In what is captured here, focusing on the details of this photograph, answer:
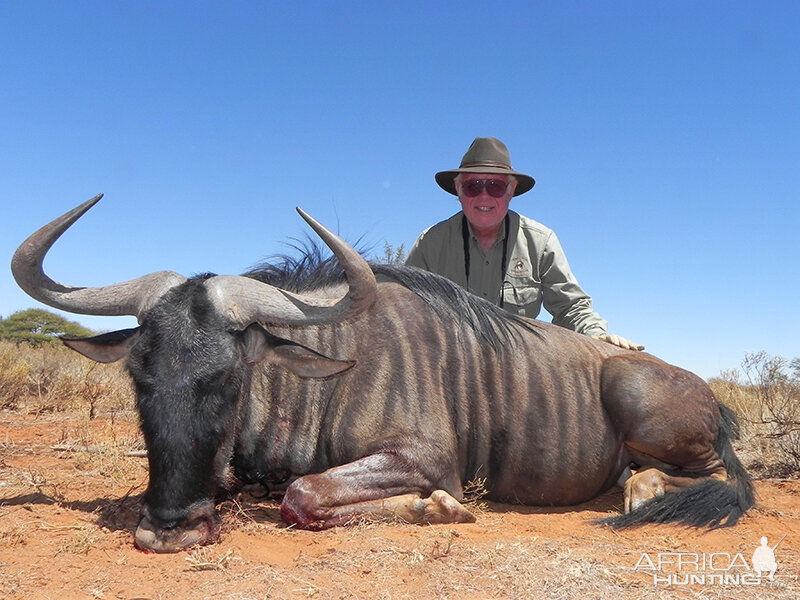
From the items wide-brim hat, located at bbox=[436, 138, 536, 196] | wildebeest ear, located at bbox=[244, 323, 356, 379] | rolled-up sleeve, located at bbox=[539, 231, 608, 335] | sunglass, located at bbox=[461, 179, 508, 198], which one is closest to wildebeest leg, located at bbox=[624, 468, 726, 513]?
rolled-up sleeve, located at bbox=[539, 231, 608, 335]

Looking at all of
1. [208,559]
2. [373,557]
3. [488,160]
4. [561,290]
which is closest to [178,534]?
[208,559]

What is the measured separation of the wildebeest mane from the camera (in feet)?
15.5

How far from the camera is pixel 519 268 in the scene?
22.1 feet

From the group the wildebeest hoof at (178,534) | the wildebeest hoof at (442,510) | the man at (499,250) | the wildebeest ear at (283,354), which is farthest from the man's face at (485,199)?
the wildebeest hoof at (178,534)

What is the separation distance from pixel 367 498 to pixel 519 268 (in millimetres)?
3492

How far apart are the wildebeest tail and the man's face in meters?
3.05

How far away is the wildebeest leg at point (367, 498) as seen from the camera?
365 cm

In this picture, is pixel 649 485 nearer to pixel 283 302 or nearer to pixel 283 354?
pixel 283 354

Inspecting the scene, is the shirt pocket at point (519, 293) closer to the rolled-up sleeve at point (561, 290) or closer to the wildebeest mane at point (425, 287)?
the rolled-up sleeve at point (561, 290)

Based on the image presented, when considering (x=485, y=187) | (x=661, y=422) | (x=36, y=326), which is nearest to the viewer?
(x=661, y=422)

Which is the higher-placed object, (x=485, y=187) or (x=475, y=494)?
(x=485, y=187)

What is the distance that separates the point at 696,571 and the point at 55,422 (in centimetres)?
688

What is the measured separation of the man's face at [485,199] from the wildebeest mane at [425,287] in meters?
1.90

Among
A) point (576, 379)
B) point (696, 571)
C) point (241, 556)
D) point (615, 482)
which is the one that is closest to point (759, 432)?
point (615, 482)
